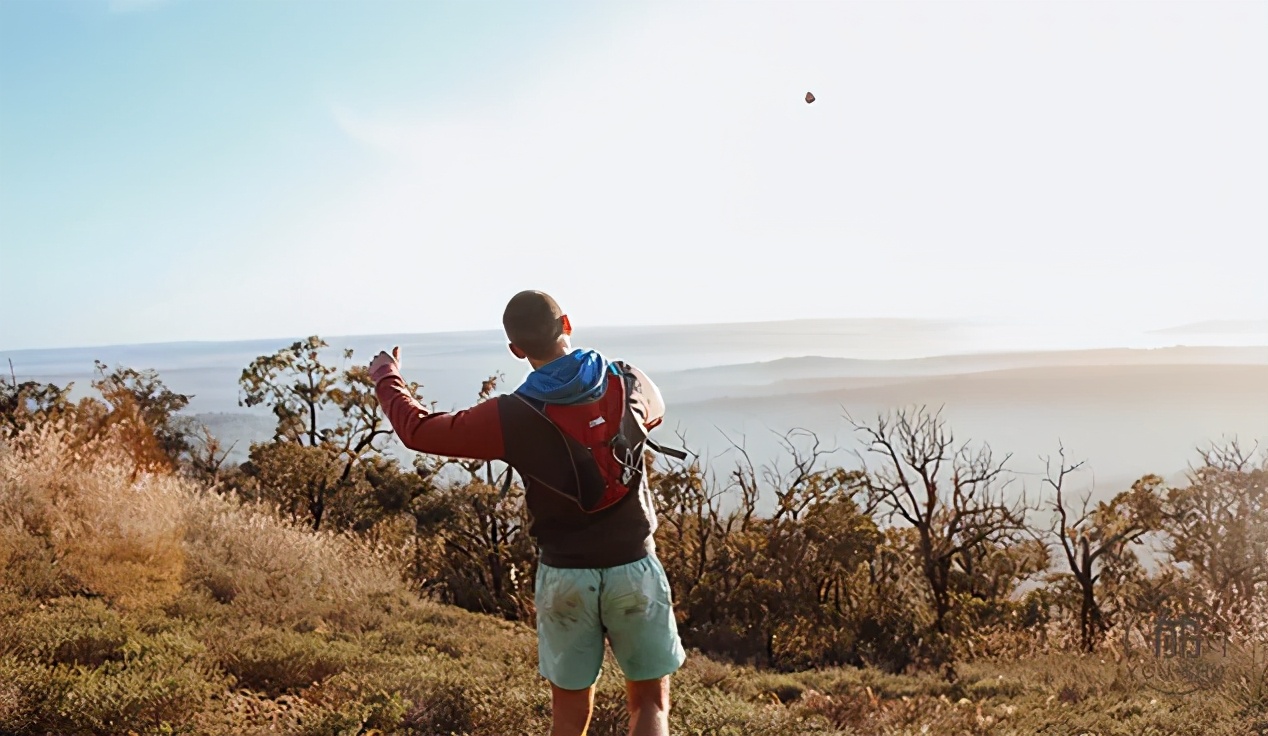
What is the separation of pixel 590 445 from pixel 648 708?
85 centimetres

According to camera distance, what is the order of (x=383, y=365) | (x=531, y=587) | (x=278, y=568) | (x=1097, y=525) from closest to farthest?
(x=383, y=365), (x=278, y=568), (x=1097, y=525), (x=531, y=587)

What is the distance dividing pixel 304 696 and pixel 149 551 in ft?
8.69

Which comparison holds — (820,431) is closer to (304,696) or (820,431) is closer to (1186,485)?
(1186,485)

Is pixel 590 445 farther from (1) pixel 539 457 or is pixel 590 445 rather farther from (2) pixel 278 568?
(2) pixel 278 568

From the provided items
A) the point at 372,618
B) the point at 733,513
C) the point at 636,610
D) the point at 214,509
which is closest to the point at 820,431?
the point at 733,513

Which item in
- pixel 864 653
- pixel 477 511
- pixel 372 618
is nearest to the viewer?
pixel 372 618

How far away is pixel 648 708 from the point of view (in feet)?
9.25

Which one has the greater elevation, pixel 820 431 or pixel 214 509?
pixel 820 431

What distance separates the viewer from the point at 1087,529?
8406 millimetres

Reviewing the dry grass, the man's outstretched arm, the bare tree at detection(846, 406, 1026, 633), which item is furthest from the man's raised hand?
the bare tree at detection(846, 406, 1026, 633)

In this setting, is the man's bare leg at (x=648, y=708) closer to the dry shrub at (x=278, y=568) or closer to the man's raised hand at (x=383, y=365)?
the man's raised hand at (x=383, y=365)

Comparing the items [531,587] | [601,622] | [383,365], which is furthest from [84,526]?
[601,622]

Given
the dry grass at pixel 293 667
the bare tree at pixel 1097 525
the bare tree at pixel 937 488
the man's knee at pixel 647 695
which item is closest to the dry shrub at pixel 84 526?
the dry grass at pixel 293 667

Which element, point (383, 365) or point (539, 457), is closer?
point (539, 457)
